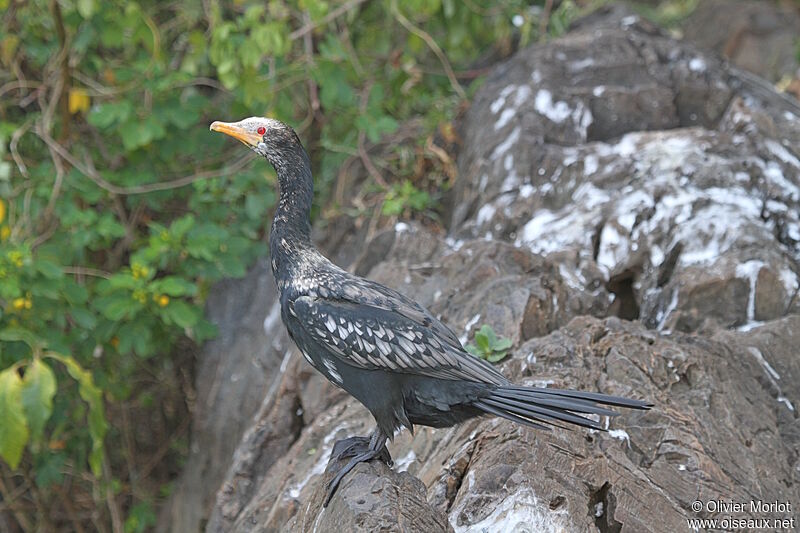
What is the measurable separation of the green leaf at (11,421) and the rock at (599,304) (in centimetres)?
88

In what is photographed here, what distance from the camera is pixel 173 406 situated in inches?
259

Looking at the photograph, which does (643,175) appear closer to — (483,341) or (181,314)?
(483,341)

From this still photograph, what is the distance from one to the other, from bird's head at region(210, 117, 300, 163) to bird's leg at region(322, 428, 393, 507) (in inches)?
38.7

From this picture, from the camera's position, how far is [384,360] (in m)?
2.87

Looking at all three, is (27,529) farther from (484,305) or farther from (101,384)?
(484,305)

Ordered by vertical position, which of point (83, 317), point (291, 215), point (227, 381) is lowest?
point (227, 381)

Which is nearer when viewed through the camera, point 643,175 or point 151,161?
point 643,175

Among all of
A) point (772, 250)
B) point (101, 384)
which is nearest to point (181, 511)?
point (101, 384)

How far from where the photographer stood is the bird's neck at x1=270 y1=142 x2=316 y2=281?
313 centimetres

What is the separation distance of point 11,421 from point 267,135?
1.72 m

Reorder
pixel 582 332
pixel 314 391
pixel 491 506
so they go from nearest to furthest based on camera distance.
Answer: pixel 491 506 < pixel 582 332 < pixel 314 391

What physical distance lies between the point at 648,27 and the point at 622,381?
3.28 meters

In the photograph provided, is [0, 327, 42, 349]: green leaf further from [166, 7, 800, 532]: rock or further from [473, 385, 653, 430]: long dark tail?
[473, 385, 653, 430]: long dark tail

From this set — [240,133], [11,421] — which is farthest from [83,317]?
[240,133]
